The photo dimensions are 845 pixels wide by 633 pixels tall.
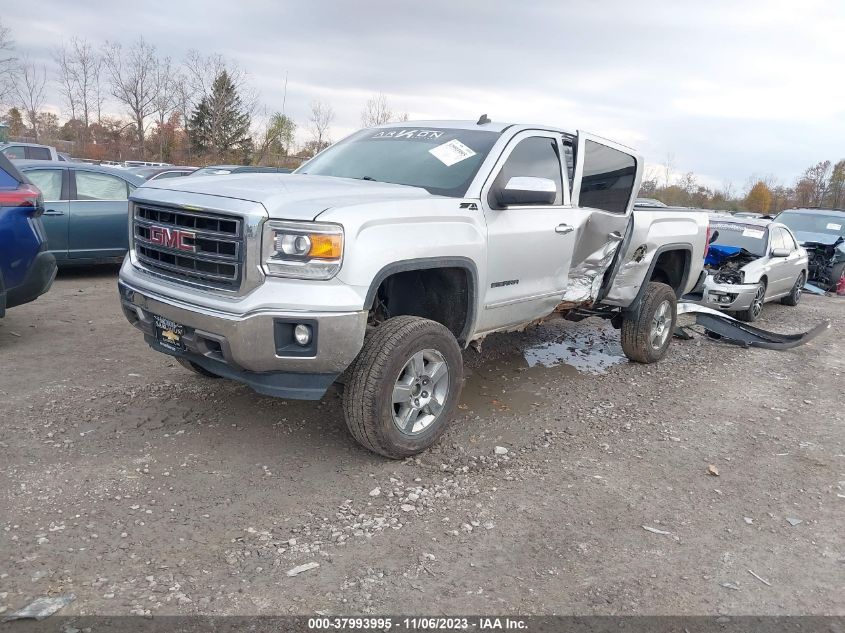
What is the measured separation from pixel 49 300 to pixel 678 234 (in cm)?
701

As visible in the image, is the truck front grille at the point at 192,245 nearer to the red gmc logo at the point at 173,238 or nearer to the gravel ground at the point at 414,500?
the red gmc logo at the point at 173,238

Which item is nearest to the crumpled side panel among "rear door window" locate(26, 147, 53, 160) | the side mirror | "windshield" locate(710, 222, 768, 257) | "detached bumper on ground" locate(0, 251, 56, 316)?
the side mirror

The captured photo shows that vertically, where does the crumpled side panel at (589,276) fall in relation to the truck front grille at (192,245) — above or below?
below

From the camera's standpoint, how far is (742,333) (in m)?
7.88

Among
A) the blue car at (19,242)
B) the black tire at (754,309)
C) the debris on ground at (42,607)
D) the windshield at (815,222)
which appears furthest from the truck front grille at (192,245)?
the windshield at (815,222)

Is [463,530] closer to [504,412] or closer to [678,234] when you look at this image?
[504,412]

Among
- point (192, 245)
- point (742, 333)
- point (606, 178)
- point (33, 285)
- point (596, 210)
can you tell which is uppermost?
point (606, 178)

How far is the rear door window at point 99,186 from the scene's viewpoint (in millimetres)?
8875

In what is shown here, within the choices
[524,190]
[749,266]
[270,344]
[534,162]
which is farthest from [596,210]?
[749,266]

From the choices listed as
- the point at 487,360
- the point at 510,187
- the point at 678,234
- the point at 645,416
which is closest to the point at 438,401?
the point at 510,187

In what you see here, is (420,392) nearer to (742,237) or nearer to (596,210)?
(596,210)

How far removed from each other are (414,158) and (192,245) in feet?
5.66

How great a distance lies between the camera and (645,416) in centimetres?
522

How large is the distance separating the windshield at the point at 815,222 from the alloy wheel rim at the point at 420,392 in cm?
1392
